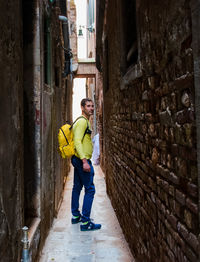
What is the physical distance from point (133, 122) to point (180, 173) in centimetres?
152

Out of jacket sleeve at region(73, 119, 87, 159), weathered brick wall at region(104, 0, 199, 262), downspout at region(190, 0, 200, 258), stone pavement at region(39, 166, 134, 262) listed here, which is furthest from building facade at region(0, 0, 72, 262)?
downspout at region(190, 0, 200, 258)

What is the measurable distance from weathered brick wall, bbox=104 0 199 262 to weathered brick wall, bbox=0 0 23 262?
107 centimetres

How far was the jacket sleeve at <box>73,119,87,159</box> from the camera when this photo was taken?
3977 mm

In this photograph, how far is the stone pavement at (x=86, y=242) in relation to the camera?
322cm

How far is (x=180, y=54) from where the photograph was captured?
60.6 inches

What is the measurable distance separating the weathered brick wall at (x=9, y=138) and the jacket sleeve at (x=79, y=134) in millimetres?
1594

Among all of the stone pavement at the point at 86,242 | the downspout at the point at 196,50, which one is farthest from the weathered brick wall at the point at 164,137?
the stone pavement at the point at 86,242

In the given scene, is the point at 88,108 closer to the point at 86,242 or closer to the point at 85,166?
the point at 85,166

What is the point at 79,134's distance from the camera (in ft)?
13.2

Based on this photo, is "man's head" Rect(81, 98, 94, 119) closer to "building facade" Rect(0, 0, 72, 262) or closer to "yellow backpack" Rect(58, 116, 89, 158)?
"yellow backpack" Rect(58, 116, 89, 158)

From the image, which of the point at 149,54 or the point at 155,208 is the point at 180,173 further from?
the point at 149,54

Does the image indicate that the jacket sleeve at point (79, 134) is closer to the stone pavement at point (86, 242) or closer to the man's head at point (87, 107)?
the man's head at point (87, 107)

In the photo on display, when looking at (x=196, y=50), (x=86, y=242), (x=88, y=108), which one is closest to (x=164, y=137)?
(x=196, y=50)

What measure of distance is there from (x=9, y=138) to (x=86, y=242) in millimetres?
2129
